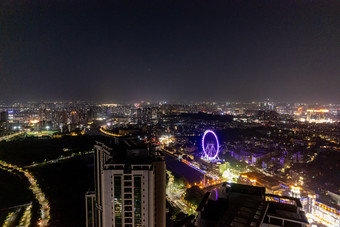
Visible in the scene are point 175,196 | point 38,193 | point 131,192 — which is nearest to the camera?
point 131,192

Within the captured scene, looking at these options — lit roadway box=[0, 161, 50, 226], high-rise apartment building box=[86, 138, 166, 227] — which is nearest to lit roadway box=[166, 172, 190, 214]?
high-rise apartment building box=[86, 138, 166, 227]

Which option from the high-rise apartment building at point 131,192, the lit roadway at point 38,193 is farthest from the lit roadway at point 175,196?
the lit roadway at point 38,193

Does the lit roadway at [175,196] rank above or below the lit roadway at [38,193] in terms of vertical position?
below

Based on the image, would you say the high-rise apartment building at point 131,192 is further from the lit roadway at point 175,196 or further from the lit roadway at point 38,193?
the lit roadway at point 38,193

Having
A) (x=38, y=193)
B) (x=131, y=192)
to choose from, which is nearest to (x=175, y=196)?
(x=131, y=192)

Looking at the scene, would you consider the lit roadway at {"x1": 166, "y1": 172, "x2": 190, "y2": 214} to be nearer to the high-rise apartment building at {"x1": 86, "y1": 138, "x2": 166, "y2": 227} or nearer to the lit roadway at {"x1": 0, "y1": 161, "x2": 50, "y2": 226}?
the high-rise apartment building at {"x1": 86, "y1": 138, "x2": 166, "y2": 227}

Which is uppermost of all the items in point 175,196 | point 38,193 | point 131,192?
point 131,192

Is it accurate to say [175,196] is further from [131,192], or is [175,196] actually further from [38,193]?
[38,193]

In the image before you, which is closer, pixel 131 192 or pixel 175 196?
pixel 131 192
